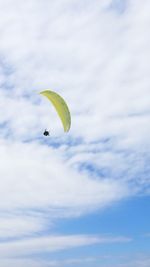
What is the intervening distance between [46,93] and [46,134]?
5.29 metres

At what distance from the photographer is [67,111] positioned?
5347 centimetres

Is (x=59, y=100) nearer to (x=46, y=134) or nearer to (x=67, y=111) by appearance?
(x=67, y=111)

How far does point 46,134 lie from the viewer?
168 feet

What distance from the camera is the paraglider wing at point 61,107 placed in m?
52.9

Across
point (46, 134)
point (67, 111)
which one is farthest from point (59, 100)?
point (46, 134)

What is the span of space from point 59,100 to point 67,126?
348 cm

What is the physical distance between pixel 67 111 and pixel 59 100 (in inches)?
68.8

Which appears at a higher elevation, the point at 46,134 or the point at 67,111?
the point at 67,111

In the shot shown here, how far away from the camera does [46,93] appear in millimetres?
52375

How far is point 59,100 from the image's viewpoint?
5356 centimetres

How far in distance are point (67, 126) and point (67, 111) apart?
6.34 feet

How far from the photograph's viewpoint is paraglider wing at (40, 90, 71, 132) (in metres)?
52.9

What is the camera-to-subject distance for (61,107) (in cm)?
5409

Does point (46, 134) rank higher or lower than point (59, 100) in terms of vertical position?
lower
